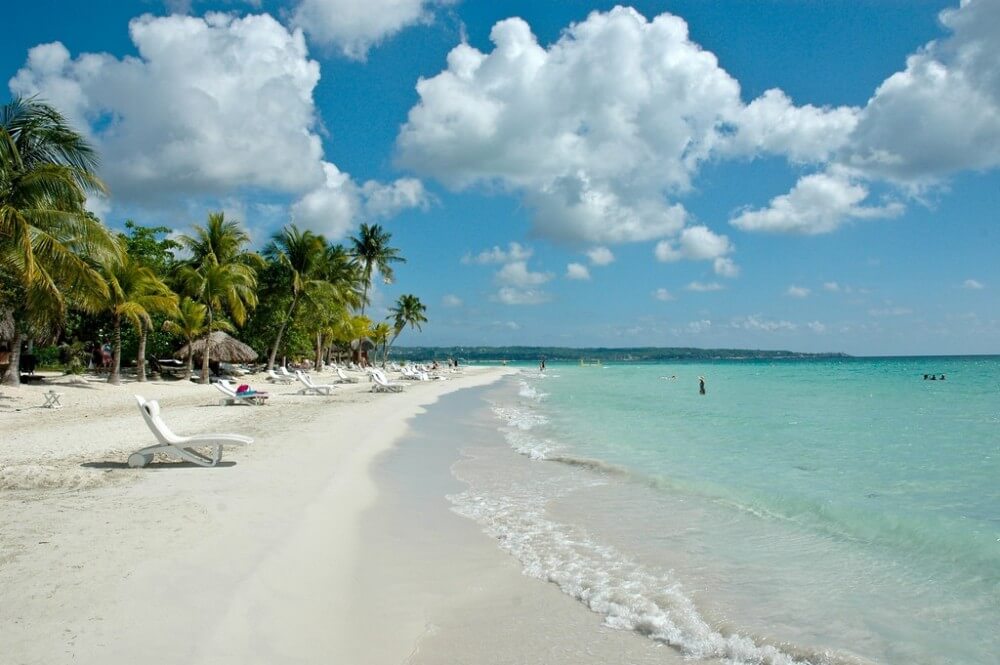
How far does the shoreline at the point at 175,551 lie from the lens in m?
3.32

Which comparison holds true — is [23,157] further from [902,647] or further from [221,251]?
[902,647]

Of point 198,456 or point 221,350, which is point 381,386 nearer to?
point 221,350

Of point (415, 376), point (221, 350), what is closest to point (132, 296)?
point (221, 350)

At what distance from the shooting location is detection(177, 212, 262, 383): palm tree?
24047mm

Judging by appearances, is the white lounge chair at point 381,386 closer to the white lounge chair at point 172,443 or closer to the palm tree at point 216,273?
the palm tree at point 216,273

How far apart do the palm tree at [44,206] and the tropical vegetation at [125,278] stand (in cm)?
2

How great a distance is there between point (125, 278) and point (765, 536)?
20.3 m

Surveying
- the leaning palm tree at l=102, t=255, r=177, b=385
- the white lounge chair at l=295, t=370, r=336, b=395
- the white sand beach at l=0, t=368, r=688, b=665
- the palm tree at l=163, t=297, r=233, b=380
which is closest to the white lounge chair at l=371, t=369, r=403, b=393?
the white lounge chair at l=295, t=370, r=336, b=395

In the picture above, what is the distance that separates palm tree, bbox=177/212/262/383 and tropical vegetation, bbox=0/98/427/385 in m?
0.05

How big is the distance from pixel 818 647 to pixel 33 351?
33.0 metres

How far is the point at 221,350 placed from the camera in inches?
1077

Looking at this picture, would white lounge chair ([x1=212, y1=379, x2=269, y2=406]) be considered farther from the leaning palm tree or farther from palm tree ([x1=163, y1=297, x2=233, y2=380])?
palm tree ([x1=163, y1=297, x2=233, y2=380])

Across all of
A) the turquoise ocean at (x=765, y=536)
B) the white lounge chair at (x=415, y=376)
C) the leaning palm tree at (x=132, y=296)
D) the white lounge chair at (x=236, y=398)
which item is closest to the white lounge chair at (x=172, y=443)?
the turquoise ocean at (x=765, y=536)

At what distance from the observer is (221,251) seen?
89.4ft
